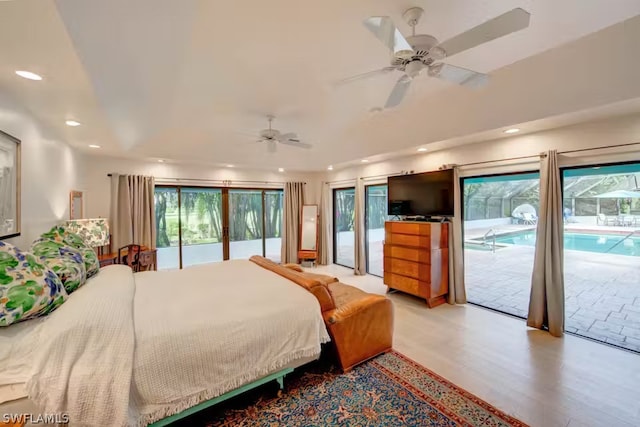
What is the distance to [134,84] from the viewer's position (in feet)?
6.92

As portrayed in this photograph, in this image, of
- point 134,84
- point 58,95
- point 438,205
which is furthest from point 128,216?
point 438,205

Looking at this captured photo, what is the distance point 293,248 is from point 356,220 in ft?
6.04

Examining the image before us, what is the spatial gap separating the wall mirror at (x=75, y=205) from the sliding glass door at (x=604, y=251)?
6202 mm

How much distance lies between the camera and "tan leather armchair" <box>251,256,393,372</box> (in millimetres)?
2328

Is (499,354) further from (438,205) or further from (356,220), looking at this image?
(356,220)

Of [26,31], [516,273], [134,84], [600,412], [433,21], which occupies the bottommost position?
[600,412]

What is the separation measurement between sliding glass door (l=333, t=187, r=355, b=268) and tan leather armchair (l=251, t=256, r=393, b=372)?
11.7ft

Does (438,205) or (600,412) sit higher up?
(438,205)

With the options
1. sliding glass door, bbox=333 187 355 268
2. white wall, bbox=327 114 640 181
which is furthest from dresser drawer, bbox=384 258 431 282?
sliding glass door, bbox=333 187 355 268

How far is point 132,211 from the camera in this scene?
186 inches

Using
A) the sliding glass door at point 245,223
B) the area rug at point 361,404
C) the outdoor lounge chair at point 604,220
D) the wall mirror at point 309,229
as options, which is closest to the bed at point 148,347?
the area rug at point 361,404

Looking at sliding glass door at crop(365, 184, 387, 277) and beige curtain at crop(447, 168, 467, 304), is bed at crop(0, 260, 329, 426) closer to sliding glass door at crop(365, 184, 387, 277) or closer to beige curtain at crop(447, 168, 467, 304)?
beige curtain at crop(447, 168, 467, 304)

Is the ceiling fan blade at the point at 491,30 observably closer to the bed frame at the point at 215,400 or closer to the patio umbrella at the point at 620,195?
the bed frame at the point at 215,400

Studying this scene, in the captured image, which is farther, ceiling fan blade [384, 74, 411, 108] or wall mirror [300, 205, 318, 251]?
wall mirror [300, 205, 318, 251]
